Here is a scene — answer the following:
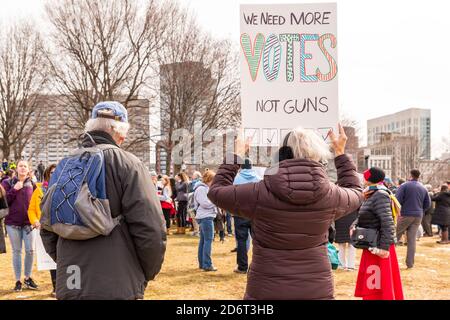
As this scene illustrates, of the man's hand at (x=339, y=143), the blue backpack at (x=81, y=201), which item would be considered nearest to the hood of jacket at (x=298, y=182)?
the man's hand at (x=339, y=143)

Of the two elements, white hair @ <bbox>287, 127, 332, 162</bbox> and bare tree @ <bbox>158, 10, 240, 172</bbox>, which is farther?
bare tree @ <bbox>158, 10, 240, 172</bbox>

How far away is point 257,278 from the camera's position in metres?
3.06

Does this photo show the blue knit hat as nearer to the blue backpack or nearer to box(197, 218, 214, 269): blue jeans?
the blue backpack

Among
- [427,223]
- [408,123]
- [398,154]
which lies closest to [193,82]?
[427,223]

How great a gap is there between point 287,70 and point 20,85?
2828 cm

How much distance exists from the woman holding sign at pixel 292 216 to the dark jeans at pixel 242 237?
5669mm

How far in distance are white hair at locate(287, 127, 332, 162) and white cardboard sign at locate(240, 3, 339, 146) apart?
117cm

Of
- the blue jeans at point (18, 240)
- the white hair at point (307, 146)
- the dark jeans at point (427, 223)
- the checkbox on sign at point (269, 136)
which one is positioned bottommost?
the dark jeans at point (427, 223)

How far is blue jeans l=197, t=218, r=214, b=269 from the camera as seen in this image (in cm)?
912

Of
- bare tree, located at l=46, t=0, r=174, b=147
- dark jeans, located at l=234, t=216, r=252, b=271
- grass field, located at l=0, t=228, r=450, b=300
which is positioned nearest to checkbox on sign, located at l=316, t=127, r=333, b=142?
grass field, located at l=0, t=228, r=450, b=300

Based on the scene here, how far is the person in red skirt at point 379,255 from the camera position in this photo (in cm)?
591

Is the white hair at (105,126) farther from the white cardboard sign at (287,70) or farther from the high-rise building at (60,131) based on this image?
the high-rise building at (60,131)

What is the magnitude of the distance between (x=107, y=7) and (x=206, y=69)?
7.19 metres
